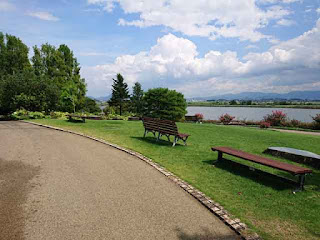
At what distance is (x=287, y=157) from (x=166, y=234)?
6.32 metres

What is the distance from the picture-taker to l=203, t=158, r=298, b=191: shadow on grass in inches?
194

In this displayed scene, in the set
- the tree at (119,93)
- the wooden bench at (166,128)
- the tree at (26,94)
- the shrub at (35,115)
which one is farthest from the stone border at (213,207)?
the tree at (119,93)

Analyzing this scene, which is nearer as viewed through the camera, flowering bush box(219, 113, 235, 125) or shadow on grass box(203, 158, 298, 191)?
shadow on grass box(203, 158, 298, 191)

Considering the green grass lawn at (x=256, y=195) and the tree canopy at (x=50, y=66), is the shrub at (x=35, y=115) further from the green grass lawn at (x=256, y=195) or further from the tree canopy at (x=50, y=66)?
the green grass lawn at (x=256, y=195)

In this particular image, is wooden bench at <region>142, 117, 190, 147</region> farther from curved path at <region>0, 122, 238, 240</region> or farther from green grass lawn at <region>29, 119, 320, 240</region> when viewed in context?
curved path at <region>0, 122, 238, 240</region>

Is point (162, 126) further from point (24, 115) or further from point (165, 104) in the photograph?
point (165, 104)

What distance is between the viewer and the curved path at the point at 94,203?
3.13 meters

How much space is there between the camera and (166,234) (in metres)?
3.09

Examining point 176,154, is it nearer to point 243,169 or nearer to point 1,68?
point 243,169

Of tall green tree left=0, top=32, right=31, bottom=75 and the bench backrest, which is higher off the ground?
tall green tree left=0, top=32, right=31, bottom=75

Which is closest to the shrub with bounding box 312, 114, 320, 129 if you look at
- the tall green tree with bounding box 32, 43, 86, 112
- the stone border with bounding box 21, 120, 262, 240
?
the stone border with bounding box 21, 120, 262, 240

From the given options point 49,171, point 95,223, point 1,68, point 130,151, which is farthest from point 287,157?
point 1,68

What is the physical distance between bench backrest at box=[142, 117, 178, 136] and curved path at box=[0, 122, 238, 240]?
91.2 inches

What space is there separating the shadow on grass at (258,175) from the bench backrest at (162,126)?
2.20 metres
